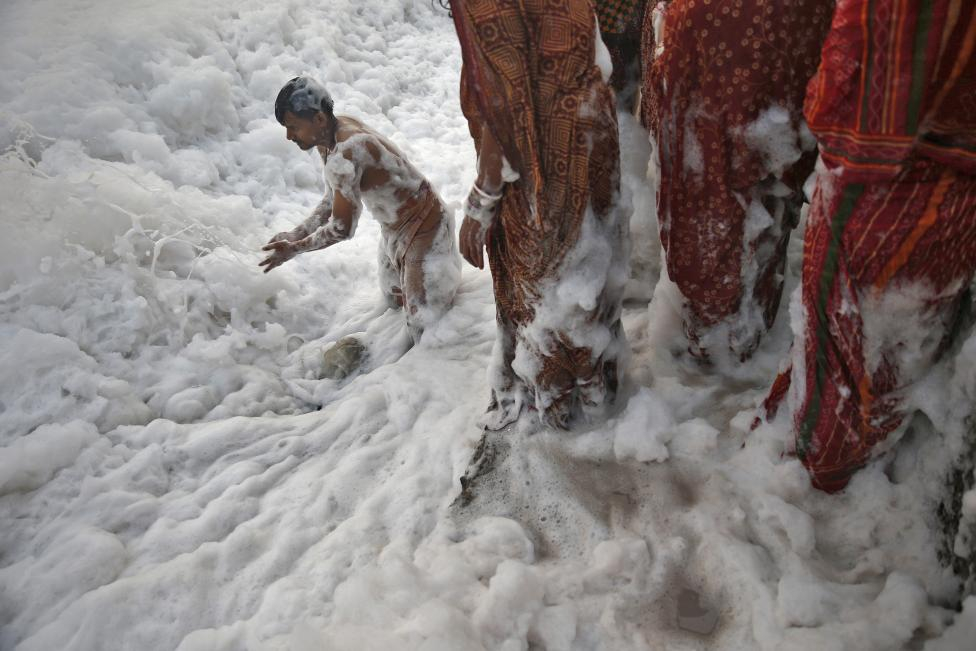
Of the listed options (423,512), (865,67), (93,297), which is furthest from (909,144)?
(93,297)

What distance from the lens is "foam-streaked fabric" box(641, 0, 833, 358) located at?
1.54m

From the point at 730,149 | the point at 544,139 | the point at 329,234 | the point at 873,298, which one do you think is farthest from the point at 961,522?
the point at 329,234

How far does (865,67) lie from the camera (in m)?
1.14

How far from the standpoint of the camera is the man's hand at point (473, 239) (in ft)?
5.94

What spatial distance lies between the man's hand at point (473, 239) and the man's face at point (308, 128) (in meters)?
1.06

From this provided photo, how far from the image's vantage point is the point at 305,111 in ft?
8.04

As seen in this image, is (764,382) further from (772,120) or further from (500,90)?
(500,90)

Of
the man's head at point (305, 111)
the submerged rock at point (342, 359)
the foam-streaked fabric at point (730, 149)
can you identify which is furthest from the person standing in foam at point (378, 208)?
the foam-streaked fabric at point (730, 149)

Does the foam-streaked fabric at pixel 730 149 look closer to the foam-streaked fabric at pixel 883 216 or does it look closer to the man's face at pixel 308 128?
the foam-streaked fabric at pixel 883 216

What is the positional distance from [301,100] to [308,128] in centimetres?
11

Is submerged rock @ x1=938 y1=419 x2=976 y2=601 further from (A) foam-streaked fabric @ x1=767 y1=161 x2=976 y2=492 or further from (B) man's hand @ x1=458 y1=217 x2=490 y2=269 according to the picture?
(B) man's hand @ x1=458 y1=217 x2=490 y2=269

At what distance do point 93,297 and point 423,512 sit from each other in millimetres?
1915

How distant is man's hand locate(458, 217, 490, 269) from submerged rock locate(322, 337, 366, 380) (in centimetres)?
118

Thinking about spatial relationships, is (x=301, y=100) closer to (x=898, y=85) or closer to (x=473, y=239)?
(x=473, y=239)
